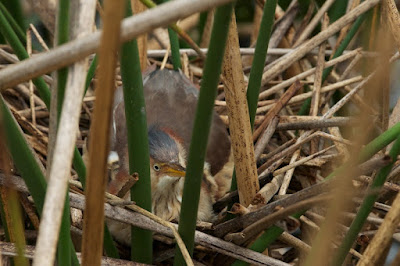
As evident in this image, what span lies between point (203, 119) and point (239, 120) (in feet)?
1.58

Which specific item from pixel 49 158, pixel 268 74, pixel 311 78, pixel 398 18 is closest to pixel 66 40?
pixel 49 158

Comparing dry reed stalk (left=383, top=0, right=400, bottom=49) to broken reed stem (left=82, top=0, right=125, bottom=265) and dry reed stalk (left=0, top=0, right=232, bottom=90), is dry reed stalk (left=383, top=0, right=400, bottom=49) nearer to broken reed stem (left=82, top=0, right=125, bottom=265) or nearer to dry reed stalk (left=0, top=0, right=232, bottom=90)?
dry reed stalk (left=0, top=0, right=232, bottom=90)

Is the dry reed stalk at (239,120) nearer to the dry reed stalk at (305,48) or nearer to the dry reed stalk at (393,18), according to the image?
the dry reed stalk at (393,18)

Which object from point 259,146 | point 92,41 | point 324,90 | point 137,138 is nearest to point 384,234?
point 137,138

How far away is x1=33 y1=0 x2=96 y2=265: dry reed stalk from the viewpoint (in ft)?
3.94

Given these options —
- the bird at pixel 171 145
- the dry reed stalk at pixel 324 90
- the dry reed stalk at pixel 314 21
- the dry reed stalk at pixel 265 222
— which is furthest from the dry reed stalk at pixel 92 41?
the dry reed stalk at pixel 314 21

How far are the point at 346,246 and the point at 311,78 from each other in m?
1.47

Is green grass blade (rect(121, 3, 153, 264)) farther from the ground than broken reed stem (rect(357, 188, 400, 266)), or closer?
farther from the ground

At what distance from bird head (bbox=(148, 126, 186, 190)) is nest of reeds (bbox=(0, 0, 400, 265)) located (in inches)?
8.0

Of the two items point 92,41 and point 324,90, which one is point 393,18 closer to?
point 324,90

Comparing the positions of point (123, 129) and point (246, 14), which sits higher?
point (246, 14)

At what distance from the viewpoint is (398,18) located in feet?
6.81

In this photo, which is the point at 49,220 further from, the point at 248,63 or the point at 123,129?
the point at 248,63

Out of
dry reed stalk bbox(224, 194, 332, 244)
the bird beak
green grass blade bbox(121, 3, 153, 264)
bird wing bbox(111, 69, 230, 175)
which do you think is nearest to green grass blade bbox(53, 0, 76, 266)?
Answer: green grass blade bbox(121, 3, 153, 264)
